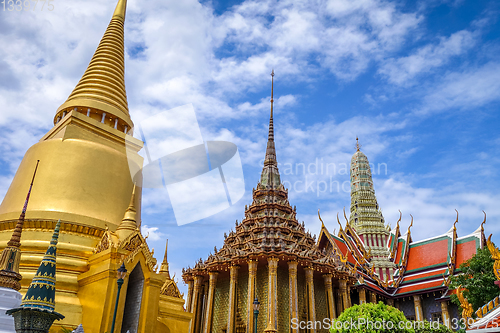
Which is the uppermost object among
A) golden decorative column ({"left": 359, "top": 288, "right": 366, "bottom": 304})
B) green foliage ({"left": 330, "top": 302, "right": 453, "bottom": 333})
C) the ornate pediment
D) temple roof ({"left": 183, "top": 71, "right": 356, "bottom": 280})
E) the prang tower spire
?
the prang tower spire

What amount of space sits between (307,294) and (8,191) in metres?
14.4

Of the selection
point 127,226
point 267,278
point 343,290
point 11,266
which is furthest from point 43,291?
point 343,290

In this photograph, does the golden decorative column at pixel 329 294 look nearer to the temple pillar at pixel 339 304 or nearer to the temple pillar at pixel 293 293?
the temple pillar at pixel 339 304

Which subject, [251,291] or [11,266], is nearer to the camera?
[11,266]

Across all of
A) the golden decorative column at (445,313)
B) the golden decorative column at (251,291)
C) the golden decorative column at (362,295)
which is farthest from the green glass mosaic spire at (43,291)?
the golden decorative column at (445,313)

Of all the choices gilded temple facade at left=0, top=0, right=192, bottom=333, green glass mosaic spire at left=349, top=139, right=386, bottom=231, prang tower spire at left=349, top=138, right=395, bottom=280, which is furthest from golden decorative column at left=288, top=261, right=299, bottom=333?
green glass mosaic spire at left=349, top=139, right=386, bottom=231

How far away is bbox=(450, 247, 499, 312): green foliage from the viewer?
16141 millimetres

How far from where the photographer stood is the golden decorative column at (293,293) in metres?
18.0

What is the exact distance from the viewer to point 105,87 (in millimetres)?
18766

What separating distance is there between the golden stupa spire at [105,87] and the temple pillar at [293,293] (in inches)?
415

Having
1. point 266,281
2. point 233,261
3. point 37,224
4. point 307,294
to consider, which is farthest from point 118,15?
point 307,294

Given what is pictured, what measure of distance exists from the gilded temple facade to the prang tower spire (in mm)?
18216

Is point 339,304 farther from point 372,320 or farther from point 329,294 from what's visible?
point 372,320

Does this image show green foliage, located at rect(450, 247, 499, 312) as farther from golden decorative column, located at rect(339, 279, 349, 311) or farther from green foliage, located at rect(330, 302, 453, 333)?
golden decorative column, located at rect(339, 279, 349, 311)
